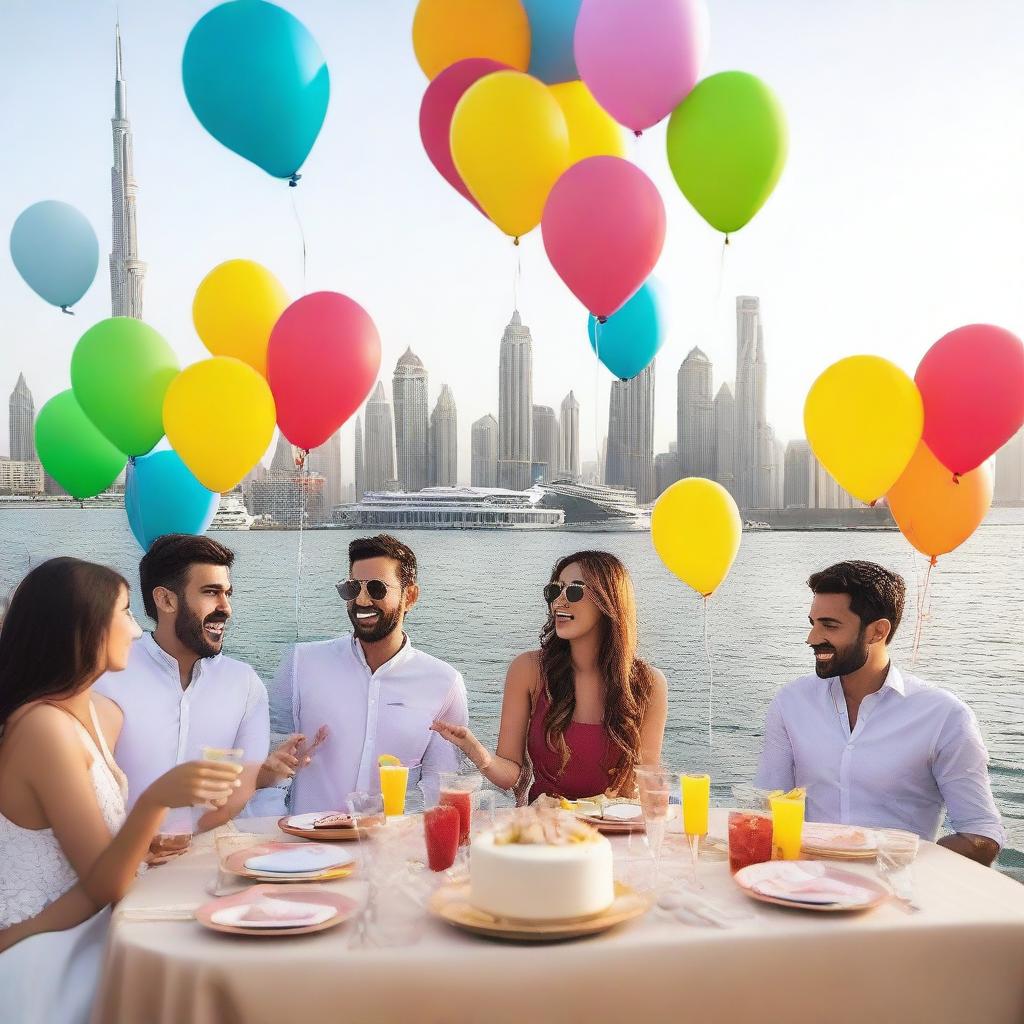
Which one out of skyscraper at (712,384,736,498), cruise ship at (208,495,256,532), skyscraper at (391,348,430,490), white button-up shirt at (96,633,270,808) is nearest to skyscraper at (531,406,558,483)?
skyscraper at (712,384,736,498)

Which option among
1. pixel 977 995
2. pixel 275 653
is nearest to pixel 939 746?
pixel 977 995

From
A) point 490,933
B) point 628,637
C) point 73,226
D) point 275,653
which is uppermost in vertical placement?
point 73,226

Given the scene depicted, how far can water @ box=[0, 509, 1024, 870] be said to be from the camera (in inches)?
682

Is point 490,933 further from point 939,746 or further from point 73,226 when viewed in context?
point 73,226

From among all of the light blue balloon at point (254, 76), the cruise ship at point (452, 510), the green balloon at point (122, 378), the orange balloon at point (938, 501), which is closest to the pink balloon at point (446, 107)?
the light blue balloon at point (254, 76)

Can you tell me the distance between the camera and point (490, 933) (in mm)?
1729

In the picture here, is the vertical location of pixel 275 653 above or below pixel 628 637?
below

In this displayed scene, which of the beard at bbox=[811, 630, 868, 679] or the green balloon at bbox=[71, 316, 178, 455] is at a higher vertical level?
the green balloon at bbox=[71, 316, 178, 455]

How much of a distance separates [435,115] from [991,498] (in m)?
2.36

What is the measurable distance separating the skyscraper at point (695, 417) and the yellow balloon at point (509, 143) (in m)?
8.84

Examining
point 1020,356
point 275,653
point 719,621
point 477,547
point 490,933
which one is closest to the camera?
point 490,933

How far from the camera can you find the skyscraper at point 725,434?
17.1 m

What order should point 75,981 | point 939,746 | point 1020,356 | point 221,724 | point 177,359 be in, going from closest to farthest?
1. point 75,981
2. point 939,746
3. point 221,724
4. point 1020,356
5. point 177,359

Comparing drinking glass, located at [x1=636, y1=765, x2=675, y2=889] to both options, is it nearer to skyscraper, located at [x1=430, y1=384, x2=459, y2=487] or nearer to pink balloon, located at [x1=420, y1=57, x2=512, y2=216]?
pink balloon, located at [x1=420, y1=57, x2=512, y2=216]
